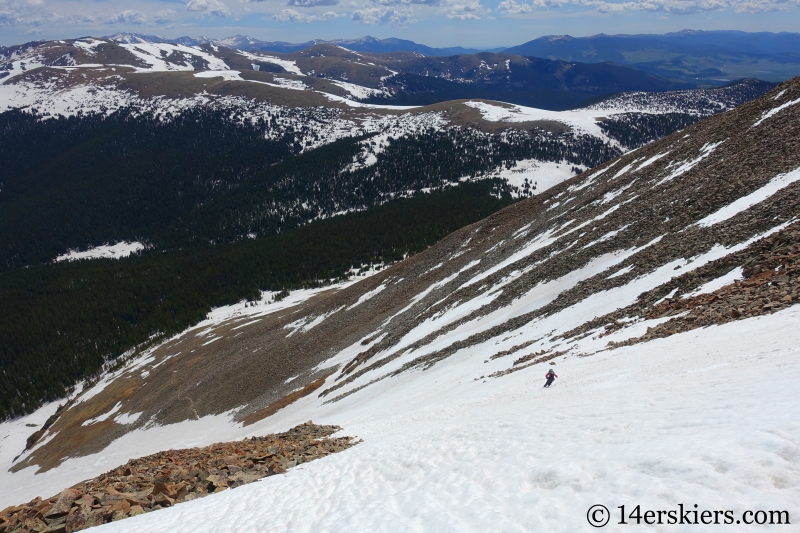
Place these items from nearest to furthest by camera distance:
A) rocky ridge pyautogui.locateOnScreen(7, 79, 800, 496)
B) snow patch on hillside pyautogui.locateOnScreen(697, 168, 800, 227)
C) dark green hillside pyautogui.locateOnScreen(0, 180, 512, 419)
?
1. rocky ridge pyautogui.locateOnScreen(7, 79, 800, 496)
2. snow patch on hillside pyautogui.locateOnScreen(697, 168, 800, 227)
3. dark green hillside pyautogui.locateOnScreen(0, 180, 512, 419)

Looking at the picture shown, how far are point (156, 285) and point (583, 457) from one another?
175538 millimetres

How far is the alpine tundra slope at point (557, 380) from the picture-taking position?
832cm

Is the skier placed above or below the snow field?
below

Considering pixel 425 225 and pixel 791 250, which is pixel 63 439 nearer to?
pixel 791 250

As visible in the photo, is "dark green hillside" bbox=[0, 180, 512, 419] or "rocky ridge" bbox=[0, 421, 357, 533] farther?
"dark green hillside" bbox=[0, 180, 512, 419]

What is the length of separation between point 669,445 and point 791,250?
15.8 metres

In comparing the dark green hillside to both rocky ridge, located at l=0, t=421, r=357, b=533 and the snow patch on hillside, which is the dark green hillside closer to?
rocky ridge, located at l=0, t=421, r=357, b=533

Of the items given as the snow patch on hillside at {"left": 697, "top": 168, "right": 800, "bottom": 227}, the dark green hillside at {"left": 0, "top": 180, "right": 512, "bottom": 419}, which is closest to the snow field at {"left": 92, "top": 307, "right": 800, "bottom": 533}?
the snow patch on hillside at {"left": 697, "top": 168, "right": 800, "bottom": 227}

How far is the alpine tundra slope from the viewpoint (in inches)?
328

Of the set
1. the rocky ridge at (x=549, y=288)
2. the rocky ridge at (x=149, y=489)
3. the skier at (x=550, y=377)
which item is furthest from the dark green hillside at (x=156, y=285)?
the skier at (x=550, y=377)

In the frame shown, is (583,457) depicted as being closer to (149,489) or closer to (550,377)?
(550,377)

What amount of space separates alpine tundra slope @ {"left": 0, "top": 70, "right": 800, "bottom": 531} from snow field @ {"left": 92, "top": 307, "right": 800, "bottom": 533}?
0.06 metres

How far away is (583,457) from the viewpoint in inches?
367

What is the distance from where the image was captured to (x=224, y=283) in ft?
509
